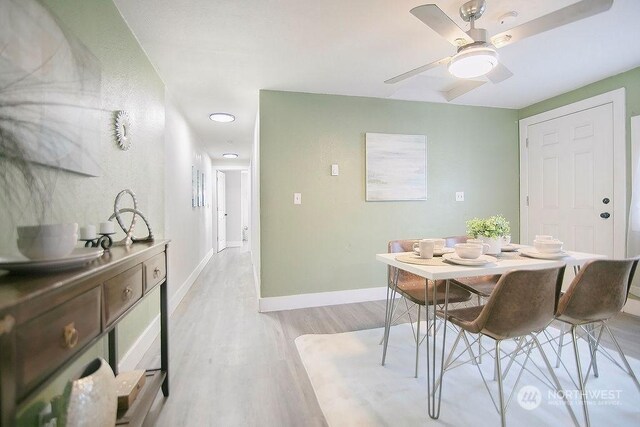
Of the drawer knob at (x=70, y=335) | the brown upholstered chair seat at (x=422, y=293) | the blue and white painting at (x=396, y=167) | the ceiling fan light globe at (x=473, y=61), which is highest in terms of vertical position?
the ceiling fan light globe at (x=473, y=61)

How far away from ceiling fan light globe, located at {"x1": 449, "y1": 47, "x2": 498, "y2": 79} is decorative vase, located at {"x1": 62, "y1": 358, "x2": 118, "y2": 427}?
2344 mm

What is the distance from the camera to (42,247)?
2.51ft

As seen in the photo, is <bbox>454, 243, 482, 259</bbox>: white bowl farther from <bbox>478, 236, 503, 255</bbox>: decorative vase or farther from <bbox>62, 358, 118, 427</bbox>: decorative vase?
<bbox>62, 358, 118, 427</bbox>: decorative vase

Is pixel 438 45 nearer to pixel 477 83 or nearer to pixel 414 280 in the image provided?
pixel 477 83

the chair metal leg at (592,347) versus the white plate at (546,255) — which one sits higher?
the white plate at (546,255)

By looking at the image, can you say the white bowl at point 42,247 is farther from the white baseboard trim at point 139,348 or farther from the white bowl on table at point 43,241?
the white baseboard trim at point 139,348

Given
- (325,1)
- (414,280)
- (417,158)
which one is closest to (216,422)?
(414,280)

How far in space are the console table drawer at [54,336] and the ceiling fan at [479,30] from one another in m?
1.76

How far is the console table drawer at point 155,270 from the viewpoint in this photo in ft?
4.27

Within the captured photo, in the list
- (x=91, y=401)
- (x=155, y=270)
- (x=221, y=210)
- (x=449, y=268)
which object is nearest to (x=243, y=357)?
(x=155, y=270)

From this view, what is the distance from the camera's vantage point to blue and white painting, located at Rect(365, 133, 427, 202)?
130 inches

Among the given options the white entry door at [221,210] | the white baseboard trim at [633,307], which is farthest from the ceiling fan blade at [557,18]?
the white entry door at [221,210]

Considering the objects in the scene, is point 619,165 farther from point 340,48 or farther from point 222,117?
point 222,117

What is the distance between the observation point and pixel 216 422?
4.63ft
